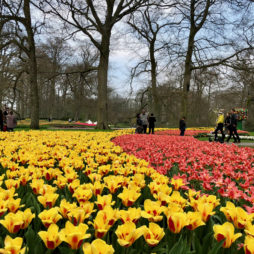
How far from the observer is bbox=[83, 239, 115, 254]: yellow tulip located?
2.56 feet

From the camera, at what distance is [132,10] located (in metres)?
14.6

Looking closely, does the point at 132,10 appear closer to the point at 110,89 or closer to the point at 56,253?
the point at 56,253

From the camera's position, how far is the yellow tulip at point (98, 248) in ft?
2.56

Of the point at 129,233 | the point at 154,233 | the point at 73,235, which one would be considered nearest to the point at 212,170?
the point at 154,233

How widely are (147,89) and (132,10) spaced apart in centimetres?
940

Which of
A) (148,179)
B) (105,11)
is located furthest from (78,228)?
(105,11)

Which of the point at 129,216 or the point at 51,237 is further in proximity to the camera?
the point at 129,216

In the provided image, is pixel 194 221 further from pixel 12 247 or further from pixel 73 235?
pixel 12 247

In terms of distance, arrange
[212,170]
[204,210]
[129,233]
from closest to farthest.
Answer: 1. [129,233]
2. [204,210]
3. [212,170]

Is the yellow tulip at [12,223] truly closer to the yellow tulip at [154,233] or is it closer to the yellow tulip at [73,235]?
the yellow tulip at [73,235]

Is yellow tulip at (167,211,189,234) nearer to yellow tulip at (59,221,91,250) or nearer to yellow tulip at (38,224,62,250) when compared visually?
yellow tulip at (59,221,91,250)

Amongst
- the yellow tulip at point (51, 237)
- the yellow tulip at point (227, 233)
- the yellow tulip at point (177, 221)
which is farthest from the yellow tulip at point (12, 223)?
the yellow tulip at point (227, 233)

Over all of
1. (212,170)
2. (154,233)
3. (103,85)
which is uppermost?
(103,85)

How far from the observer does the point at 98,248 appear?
0.81m
